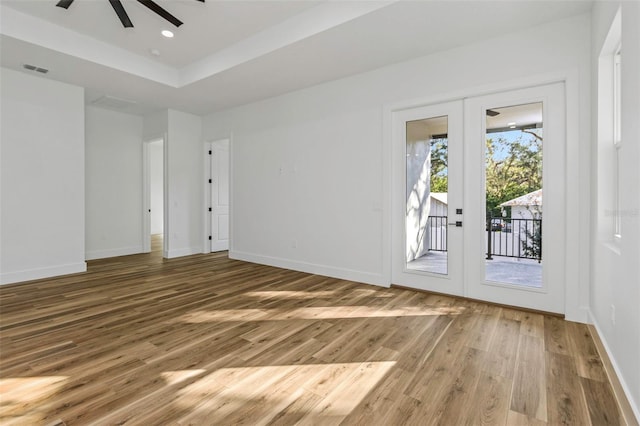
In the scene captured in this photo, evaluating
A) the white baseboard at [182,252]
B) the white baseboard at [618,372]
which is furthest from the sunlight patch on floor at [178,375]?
the white baseboard at [182,252]

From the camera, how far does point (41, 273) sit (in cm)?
464

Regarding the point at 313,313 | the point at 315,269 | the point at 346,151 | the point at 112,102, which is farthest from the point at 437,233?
the point at 112,102

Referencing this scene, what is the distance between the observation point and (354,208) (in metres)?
4.49

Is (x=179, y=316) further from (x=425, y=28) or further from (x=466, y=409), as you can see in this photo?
(x=425, y=28)

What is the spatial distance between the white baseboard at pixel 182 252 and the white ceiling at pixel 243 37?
308 centimetres

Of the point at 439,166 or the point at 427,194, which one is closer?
the point at 439,166

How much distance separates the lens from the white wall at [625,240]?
1.63 metres

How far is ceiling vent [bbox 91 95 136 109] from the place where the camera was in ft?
18.1

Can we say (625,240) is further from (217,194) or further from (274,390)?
(217,194)

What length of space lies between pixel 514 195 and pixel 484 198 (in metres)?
0.29

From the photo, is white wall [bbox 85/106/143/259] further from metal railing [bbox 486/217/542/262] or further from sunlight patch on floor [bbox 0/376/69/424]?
metal railing [bbox 486/217/542/262]

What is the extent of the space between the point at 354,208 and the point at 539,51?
105 inches

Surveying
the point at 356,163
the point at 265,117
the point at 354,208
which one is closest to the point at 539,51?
the point at 356,163

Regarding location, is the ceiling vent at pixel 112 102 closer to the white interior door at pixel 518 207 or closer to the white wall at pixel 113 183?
the white wall at pixel 113 183
